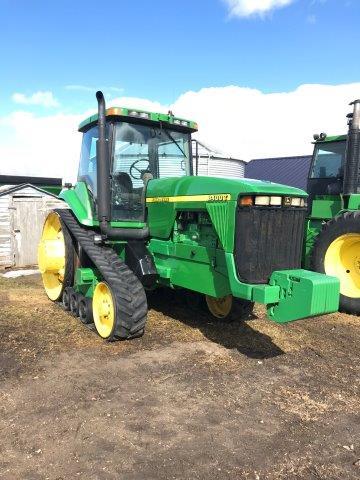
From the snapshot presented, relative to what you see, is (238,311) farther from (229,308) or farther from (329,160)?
(329,160)

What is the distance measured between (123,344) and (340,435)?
243 centimetres

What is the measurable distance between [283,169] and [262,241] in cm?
2387

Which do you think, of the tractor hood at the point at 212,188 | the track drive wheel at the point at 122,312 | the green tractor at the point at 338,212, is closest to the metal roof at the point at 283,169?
the green tractor at the point at 338,212

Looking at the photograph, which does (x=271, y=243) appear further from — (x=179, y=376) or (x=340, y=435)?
(x=340, y=435)

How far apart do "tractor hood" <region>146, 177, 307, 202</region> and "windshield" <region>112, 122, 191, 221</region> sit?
0.62 feet

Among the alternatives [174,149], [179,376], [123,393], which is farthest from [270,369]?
[174,149]

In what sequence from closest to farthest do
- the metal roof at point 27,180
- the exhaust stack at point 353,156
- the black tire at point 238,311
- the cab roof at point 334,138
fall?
the black tire at point 238,311 → the exhaust stack at point 353,156 → the cab roof at point 334,138 → the metal roof at point 27,180

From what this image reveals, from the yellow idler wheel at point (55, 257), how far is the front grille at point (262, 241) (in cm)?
278

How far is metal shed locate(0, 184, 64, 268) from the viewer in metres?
10.7

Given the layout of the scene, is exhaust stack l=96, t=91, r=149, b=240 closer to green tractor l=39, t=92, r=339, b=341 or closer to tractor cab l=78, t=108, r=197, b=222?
green tractor l=39, t=92, r=339, b=341

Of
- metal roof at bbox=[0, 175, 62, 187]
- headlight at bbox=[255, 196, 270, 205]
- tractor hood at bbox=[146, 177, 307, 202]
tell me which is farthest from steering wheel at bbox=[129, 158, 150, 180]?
metal roof at bbox=[0, 175, 62, 187]

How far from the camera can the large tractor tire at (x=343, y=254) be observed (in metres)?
6.63

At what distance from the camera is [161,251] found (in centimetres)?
532

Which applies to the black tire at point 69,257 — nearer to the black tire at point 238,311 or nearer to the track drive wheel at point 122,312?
the track drive wheel at point 122,312
